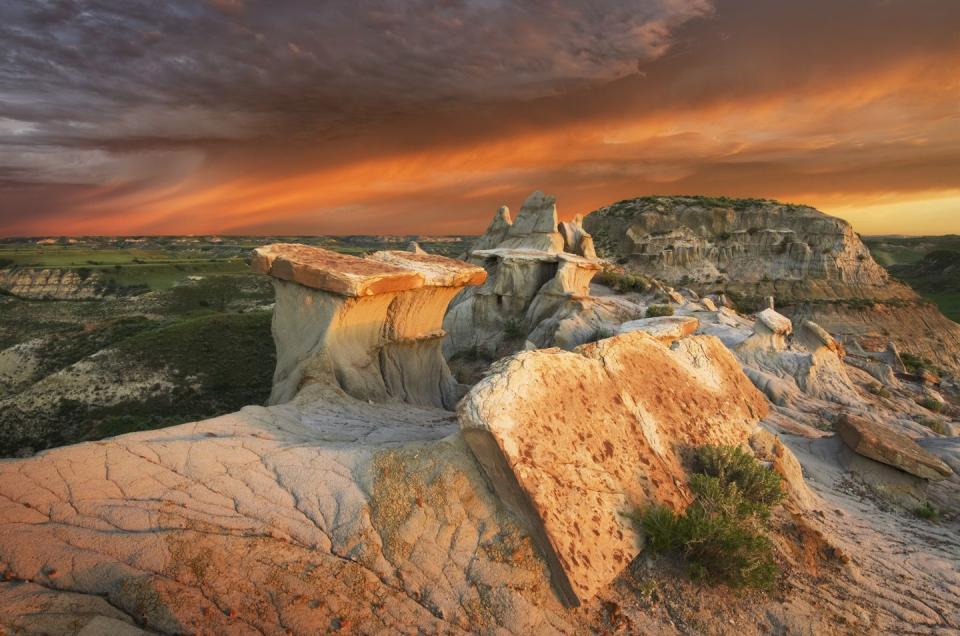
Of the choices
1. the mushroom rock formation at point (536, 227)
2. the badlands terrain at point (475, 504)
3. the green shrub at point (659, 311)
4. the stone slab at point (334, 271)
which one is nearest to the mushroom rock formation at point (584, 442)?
the badlands terrain at point (475, 504)

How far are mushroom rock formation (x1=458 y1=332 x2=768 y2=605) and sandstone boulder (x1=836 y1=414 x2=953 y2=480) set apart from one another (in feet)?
10.3

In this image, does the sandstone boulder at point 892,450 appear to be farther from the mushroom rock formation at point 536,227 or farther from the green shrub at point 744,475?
the mushroom rock formation at point 536,227

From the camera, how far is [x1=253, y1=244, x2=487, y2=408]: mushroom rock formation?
12.3 m

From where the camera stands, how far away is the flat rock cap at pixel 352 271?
39.3 ft

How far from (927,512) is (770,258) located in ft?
193

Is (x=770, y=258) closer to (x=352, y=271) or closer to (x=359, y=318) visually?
(x=359, y=318)

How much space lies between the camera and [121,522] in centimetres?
534

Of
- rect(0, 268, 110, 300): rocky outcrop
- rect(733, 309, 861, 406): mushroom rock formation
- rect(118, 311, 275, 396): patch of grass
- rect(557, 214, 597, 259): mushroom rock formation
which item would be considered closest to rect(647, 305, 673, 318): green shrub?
rect(733, 309, 861, 406): mushroom rock formation

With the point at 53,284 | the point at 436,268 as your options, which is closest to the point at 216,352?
the point at 436,268

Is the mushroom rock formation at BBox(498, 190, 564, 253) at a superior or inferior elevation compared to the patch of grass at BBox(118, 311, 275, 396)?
superior

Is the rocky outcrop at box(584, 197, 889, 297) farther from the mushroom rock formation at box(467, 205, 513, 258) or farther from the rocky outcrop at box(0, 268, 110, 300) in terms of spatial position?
the rocky outcrop at box(0, 268, 110, 300)

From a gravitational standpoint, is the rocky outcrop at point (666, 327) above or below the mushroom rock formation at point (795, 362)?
above

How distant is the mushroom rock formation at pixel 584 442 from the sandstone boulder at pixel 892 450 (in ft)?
10.3

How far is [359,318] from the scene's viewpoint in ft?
42.8
